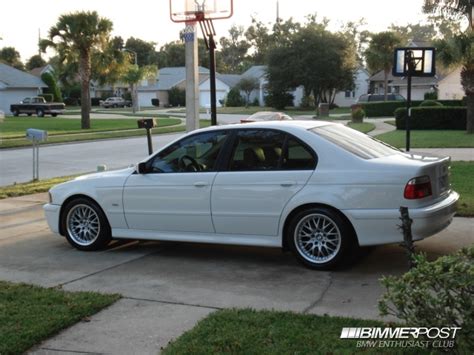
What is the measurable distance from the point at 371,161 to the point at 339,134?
2.28 feet

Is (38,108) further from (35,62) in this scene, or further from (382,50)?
(35,62)

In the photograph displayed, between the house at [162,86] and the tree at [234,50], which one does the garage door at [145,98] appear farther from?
the tree at [234,50]

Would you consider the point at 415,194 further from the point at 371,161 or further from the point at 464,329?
the point at 464,329

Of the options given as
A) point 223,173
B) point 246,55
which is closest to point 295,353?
point 223,173

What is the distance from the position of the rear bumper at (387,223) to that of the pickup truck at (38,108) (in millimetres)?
50871

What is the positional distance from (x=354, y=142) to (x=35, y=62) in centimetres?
10499

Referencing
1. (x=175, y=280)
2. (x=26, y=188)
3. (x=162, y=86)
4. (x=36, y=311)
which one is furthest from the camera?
(x=162, y=86)

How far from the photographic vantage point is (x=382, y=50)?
59375 mm

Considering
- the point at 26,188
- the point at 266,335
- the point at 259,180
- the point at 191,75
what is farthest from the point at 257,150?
the point at 26,188

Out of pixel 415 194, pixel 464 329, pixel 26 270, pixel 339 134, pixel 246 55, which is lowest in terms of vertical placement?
pixel 26 270

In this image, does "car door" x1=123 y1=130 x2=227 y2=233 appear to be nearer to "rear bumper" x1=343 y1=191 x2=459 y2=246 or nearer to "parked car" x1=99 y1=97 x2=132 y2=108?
"rear bumper" x1=343 y1=191 x2=459 y2=246

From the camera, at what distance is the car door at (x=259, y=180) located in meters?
6.25

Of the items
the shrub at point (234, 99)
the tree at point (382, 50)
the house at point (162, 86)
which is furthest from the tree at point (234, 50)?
the tree at point (382, 50)

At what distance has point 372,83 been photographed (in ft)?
243
